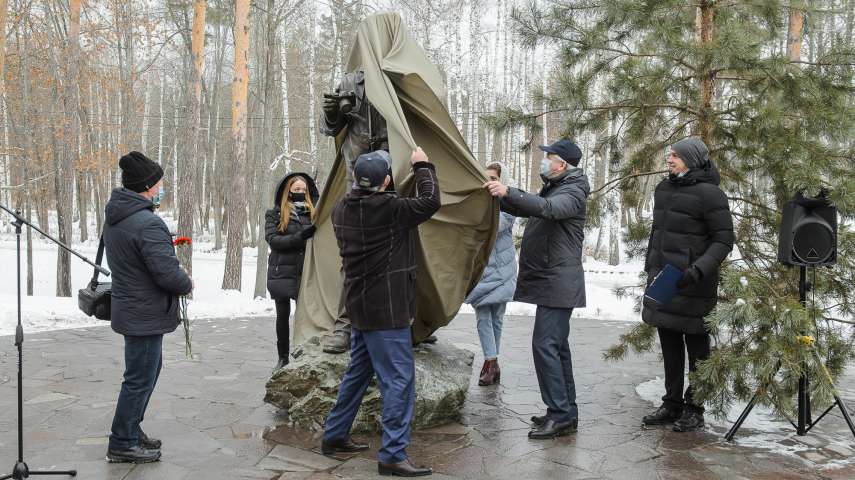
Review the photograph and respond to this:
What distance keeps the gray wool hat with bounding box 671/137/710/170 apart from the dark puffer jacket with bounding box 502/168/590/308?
0.72 meters

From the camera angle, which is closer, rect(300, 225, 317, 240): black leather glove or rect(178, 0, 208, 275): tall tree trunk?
rect(300, 225, 317, 240): black leather glove

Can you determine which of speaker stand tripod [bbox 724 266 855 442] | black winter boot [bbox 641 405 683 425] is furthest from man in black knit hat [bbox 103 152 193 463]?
speaker stand tripod [bbox 724 266 855 442]

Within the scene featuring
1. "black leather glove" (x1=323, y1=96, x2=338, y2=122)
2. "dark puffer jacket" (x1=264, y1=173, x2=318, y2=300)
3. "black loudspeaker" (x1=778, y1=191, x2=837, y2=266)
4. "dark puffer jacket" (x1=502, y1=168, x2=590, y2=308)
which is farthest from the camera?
"dark puffer jacket" (x1=264, y1=173, x2=318, y2=300)

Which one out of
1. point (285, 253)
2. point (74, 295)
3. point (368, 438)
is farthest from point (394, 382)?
point (74, 295)

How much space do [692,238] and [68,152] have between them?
553 inches

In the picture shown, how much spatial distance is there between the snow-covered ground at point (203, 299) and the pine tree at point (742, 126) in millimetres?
1805

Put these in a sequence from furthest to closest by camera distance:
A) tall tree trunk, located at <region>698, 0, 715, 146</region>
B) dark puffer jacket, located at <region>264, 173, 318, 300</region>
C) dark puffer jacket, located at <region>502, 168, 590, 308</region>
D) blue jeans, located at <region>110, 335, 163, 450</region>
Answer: dark puffer jacket, located at <region>264, 173, 318, 300</region>
tall tree trunk, located at <region>698, 0, 715, 146</region>
dark puffer jacket, located at <region>502, 168, 590, 308</region>
blue jeans, located at <region>110, 335, 163, 450</region>

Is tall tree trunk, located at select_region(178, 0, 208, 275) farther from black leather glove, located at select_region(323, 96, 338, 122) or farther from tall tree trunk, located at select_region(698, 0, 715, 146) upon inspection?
tall tree trunk, located at select_region(698, 0, 715, 146)

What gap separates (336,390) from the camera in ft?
16.6

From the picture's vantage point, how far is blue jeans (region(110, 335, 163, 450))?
4246 mm

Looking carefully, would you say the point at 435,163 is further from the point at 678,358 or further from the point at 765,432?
the point at 765,432

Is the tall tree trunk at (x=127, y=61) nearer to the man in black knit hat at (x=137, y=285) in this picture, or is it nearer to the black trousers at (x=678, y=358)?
the man in black knit hat at (x=137, y=285)

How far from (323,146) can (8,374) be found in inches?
909

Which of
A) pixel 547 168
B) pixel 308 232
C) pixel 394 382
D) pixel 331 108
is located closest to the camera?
pixel 394 382
